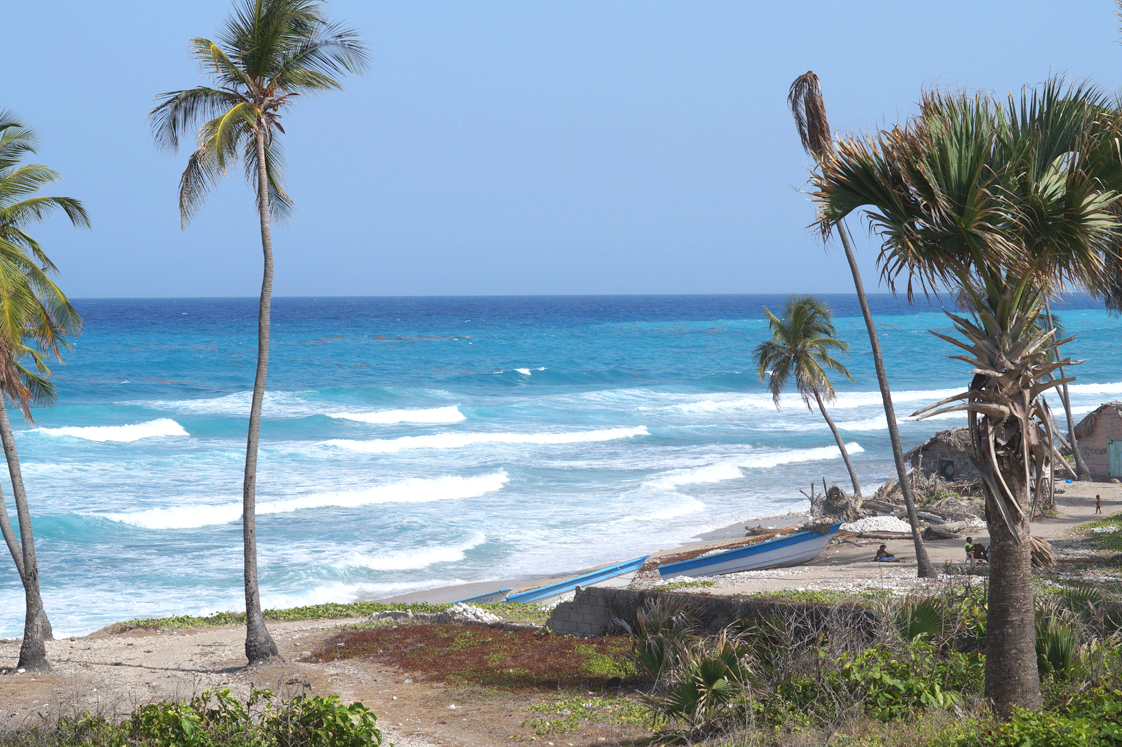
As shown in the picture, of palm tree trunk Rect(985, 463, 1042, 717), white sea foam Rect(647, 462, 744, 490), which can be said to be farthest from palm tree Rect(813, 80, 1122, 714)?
white sea foam Rect(647, 462, 744, 490)

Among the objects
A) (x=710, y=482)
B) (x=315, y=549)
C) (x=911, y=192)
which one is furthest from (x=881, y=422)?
(x=911, y=192)

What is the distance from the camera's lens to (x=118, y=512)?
27.2 meters

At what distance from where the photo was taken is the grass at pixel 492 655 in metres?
11.1

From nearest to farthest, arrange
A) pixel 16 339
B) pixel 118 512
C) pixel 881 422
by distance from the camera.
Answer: pixel 16 339
pixel 118 512
pixel 881 422

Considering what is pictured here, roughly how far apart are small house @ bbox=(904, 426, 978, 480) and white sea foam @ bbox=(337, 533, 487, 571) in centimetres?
1440

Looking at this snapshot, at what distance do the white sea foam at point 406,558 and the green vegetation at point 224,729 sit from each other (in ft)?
53.3

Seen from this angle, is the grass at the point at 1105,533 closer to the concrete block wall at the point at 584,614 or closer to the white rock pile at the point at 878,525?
the white rock pile at the point at 878,525

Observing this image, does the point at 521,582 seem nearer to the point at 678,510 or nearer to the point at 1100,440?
the point at 678,510

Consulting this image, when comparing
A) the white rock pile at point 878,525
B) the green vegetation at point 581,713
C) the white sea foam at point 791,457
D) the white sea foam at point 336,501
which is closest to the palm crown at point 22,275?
the green vegetation at point 581,713

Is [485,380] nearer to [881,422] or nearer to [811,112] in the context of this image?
[881,422]

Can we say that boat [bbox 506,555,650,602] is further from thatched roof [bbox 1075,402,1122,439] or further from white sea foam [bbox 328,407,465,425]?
white sea foam [bbox 328,407,465,425]

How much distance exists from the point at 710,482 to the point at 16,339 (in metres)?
25.6

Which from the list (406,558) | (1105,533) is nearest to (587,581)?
(406,558)

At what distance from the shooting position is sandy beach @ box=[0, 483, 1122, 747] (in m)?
9.84
